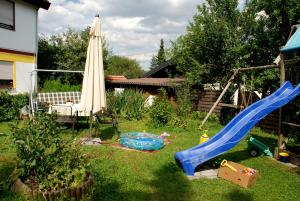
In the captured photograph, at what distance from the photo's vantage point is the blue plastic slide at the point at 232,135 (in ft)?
22.2

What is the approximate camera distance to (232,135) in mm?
7039

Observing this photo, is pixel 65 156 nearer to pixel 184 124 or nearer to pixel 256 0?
pixel 184 124

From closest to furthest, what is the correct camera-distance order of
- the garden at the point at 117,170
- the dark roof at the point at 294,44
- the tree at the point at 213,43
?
the garden at the point at 117,170
the dark roof at the point at 294,44
the tree at the point at 213,43

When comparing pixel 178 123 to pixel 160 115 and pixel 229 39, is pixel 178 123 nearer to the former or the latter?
pixel 160 115

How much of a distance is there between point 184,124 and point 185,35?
244 inches

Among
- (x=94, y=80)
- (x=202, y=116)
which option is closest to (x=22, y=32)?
(x=94, y=80)

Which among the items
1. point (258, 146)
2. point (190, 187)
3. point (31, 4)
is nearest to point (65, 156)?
point (190, 187)

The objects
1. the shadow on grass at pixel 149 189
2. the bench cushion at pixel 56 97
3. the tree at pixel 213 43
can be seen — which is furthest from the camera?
the tree at pixel 213 43

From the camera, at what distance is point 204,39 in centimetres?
1573

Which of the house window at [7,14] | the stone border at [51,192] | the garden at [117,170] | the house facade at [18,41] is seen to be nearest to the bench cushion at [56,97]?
the house facade at [18,41]

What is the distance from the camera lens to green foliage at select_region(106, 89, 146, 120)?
52.5ft

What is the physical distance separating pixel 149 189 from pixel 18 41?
12.6 metres

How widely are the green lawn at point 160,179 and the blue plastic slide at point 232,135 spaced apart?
36 cm

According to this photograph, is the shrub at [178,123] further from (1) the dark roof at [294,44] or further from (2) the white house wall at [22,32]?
(2) the white house wall at [22,32]
